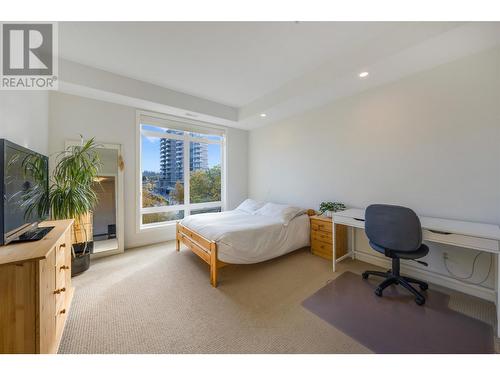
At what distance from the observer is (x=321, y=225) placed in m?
3.05

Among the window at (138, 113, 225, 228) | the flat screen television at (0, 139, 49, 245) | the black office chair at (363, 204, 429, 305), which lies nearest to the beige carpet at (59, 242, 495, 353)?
the black office chair at (363, 204, 429, 305)

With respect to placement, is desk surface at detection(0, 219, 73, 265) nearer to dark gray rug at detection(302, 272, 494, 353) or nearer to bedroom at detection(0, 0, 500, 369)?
bedroom at detection(0, 0, 500, 369)

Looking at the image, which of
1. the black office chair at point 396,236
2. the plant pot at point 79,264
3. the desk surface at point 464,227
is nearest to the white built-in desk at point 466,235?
the desk surface at point 464,227

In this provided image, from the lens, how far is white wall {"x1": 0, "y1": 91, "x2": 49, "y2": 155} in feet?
5.15

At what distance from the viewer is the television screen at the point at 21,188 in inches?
49.2

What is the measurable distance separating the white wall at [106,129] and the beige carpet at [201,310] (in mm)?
852

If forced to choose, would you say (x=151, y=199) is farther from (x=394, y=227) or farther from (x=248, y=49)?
(x=394, y=227)

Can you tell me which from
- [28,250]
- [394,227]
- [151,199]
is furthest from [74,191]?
[394,227]

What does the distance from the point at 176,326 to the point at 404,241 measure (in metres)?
2.31

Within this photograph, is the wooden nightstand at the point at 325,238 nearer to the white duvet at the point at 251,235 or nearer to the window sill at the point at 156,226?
the white duvet at the point at 251,235

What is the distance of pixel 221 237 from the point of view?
7.50 ft

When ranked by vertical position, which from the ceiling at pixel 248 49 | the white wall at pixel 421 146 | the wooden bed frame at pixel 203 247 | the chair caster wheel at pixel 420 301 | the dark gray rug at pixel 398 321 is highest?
the ceiling at pixel 248 49

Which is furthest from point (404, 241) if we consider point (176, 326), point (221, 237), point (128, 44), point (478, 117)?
point (128, 44)

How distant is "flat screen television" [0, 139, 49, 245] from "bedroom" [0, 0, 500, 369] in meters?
0.02
